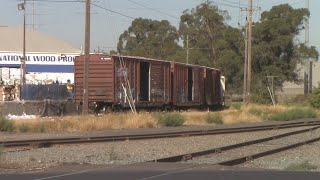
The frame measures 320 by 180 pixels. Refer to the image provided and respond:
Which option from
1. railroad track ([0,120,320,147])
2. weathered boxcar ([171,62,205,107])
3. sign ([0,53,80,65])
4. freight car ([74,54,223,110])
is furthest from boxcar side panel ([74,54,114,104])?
sign ([0,53,80,65])

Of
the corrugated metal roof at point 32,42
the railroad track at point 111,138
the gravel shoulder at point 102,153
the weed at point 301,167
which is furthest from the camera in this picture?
the corrugated metal roof at point 32,42

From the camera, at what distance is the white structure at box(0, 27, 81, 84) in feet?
220

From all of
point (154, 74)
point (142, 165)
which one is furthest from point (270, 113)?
point (142, 165)

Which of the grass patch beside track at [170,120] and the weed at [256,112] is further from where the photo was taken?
the weed at [256,112]

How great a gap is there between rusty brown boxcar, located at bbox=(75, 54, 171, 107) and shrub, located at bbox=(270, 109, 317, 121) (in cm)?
946

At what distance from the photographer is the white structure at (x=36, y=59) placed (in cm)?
6712

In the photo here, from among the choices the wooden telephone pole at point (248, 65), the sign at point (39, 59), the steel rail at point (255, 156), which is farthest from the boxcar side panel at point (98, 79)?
the sign at point (39, 59)

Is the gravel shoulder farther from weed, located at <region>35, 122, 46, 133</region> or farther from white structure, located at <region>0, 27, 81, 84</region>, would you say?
white structure, located at <region>0, 27, 81, 84</region>

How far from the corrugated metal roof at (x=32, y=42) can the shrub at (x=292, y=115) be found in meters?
45.4

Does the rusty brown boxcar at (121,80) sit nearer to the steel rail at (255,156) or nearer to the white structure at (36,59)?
the steel rail at (255,156)

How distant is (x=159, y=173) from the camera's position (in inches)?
504

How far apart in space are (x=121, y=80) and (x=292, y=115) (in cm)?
1515

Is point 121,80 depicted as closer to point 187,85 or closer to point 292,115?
point 187,85

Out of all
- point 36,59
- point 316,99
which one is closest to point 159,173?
point 316,99
